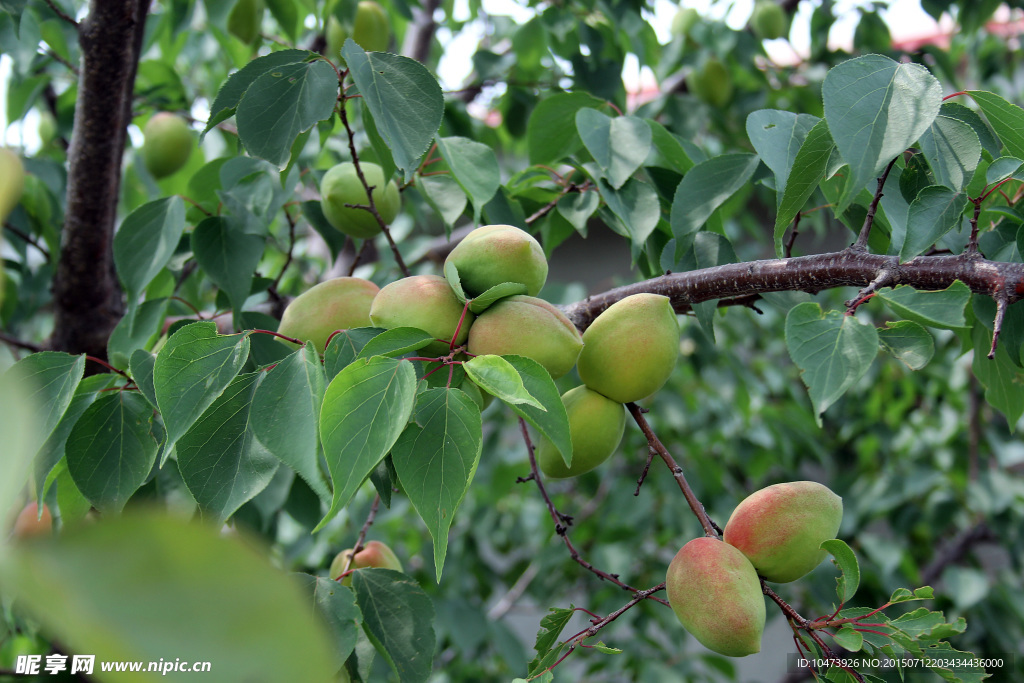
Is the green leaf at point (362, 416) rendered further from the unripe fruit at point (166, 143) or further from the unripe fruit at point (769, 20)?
the unripe fruit at point (769, 20)

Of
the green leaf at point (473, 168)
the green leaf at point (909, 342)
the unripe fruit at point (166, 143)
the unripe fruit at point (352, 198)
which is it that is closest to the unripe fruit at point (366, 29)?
the unripe fruit at point (166, 143)

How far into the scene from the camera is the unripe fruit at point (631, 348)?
0.51 meters

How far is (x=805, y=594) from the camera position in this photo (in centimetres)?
174

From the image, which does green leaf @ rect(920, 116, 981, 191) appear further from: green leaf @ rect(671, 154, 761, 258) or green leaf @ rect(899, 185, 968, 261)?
green leaf @ rect(671, 154, 761, 258)

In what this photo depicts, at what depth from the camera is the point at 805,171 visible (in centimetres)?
50

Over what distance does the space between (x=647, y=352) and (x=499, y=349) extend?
12 centimetres

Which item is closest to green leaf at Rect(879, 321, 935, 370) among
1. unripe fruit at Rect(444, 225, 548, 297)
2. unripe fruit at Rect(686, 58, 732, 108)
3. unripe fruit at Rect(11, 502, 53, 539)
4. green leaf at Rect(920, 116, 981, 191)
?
green leaf at Rect(920, 116, 981, 191)

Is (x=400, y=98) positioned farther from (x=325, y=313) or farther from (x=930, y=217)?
(x=930, y=217)

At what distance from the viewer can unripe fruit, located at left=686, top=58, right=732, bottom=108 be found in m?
1.47

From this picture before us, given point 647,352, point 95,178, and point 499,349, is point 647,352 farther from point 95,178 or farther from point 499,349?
point 95,178

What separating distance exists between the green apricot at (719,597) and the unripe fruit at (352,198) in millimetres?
443

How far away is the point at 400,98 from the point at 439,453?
263 millimetres

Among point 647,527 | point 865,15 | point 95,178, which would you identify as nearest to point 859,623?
point 95,178

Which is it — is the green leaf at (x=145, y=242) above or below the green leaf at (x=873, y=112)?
below
